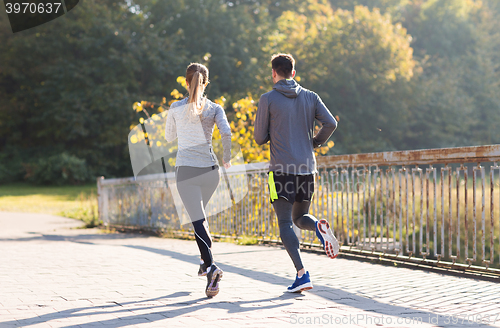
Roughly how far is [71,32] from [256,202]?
30031 millimetres

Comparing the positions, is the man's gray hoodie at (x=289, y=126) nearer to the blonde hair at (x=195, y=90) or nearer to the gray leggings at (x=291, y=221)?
the gray leggings at (x=291, y=221)

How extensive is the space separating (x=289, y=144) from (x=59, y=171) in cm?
3002

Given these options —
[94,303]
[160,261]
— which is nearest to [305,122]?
[94,303]

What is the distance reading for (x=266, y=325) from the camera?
366 cm

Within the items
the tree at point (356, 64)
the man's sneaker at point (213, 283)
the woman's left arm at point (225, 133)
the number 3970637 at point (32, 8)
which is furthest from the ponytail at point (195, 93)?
the tree at point (356, 64)

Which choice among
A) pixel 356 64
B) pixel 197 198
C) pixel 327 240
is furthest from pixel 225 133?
pixel 356 64

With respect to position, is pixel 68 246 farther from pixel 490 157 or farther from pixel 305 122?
pixel 490 157

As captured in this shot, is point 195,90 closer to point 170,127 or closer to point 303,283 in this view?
point 170,127

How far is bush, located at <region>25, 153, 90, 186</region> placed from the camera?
32250 mm

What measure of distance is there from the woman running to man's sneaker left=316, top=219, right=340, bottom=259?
3.19 ft

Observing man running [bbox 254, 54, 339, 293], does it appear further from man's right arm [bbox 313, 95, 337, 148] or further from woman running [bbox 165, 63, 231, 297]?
woman running [bbox 165, 63, 231, 297]

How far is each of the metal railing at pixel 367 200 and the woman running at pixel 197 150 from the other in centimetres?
221

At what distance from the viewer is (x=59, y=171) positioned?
32469mm

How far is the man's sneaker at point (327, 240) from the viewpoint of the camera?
4.56 m
